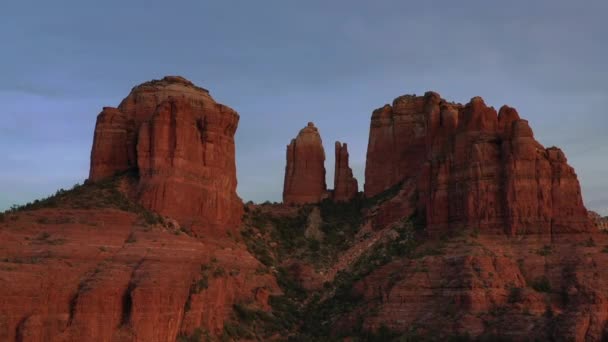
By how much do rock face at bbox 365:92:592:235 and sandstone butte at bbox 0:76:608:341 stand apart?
12 centimetres

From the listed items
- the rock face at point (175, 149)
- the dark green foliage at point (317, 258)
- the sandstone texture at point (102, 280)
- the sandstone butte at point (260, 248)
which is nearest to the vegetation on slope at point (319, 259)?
the dark green foliage at point (317, 258)

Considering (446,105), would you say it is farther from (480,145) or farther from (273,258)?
(273,258)

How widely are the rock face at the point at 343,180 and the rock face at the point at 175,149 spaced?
77.4ft

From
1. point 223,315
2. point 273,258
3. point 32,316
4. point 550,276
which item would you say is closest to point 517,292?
point 550,276

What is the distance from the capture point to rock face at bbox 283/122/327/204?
117506 millimetres

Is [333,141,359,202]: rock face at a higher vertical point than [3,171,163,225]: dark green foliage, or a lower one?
higher

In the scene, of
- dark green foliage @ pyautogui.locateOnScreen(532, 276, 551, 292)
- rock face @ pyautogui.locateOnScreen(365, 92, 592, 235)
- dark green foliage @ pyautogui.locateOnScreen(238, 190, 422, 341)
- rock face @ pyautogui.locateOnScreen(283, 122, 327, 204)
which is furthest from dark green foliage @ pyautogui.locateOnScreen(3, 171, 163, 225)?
rock face @ pyautogui.locateOnScreen(283, 122, 327, 204)

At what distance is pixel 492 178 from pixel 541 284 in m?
11.4

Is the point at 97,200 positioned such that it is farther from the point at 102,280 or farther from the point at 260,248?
the point at 260,248

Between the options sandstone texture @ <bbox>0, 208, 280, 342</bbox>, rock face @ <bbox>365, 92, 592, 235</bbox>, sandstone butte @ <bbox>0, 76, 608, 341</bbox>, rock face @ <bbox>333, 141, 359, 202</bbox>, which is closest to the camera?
sandstone texture @ <bbox>0, 208, 280, 342</bbox>

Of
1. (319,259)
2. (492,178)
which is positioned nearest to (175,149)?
(319,259)

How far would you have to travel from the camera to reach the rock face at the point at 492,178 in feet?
253

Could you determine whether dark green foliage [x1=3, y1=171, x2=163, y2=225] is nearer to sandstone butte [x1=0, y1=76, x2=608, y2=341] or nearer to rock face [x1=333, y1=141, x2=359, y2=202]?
sandstone butte [x1=0, y1=76, x2=608, y2=341]

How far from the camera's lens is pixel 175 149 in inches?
3196
